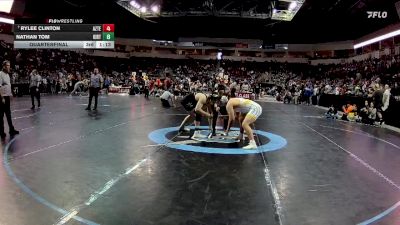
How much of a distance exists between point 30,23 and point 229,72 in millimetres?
32830

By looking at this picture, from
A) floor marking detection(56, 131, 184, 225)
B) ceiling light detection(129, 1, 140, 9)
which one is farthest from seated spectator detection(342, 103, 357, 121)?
ceiling light detection(129, 1, 140, 9)

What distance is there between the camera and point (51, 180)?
4730 mm

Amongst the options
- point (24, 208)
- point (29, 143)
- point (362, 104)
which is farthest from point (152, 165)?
point (362, 104)

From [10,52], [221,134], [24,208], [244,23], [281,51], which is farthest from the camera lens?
[281,51]

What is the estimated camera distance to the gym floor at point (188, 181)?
3.71 m

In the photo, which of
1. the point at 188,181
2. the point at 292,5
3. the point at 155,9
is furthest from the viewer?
the point at 155,9

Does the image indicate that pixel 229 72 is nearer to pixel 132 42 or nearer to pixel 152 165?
pixel 132 42

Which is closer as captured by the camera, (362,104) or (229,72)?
(362,104)

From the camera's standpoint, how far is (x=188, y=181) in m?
4.89

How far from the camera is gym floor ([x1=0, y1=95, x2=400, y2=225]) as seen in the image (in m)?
3.71

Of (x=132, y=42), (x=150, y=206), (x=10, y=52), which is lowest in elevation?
(x=150, y=206)

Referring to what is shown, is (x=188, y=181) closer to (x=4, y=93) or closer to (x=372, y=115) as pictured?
(x=4, y=93)

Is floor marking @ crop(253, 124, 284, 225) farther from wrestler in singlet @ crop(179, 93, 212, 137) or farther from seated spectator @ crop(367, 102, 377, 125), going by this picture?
seated spectator @ crop(367, 102, 377, 125)
